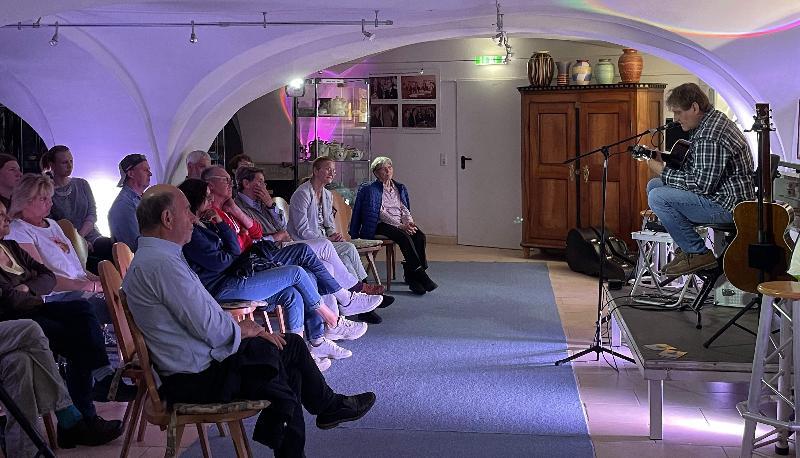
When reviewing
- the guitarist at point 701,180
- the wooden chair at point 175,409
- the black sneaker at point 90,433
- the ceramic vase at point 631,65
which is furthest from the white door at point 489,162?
the wooden chair at point 175,409

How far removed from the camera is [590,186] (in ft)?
39.5

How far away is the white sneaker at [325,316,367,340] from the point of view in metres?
7.63

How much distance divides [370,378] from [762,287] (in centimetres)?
272

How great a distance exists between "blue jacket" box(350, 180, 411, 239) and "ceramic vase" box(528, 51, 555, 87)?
321 cm

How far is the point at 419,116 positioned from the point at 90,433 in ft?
30.2

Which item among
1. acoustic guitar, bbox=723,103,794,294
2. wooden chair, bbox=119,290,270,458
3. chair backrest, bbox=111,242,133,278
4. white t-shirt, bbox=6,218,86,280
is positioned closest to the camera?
wooden chair, bbox=119,290,270,458

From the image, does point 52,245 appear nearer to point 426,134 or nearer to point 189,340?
point 189,340

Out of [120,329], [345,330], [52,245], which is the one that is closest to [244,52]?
[345,330]

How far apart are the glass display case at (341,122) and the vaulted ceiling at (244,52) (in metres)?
1.48

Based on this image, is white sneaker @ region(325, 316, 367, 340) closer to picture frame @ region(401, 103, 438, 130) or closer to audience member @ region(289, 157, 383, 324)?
audience member @ region(289, 157, 383, 324)

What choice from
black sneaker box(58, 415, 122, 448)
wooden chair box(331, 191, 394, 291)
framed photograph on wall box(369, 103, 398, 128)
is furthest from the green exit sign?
black sneaker box(58, 415, 122, 448)

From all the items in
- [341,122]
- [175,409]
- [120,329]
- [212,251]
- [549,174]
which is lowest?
[175,409]

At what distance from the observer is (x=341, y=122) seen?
12391mm

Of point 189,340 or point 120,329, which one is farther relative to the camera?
point 120,329
